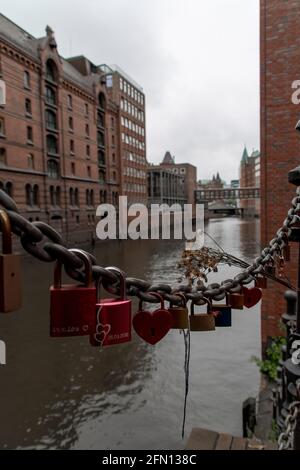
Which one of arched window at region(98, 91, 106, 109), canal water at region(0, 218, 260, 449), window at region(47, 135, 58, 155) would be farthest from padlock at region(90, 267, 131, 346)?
arched window at region(98, 91, 106, 109)

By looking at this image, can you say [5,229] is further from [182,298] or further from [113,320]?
[182,298]

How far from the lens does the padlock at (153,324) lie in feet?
5.33

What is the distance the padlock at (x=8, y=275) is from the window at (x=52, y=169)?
3511 centimetres

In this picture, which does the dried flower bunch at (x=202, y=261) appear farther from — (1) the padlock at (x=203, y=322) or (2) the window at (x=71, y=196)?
(2) the window at (x=71, y=196)

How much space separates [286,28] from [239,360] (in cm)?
A: 956

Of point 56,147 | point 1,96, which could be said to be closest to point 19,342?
point 1,96

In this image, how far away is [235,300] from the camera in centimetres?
193

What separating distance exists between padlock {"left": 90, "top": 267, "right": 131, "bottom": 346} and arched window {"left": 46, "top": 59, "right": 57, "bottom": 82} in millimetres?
38306

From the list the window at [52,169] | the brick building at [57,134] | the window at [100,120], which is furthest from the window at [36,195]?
the window at [100,120]

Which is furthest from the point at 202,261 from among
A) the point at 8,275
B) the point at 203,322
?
the point at 8,275

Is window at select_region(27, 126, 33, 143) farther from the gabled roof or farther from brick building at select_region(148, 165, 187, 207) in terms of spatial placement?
the gabled roof

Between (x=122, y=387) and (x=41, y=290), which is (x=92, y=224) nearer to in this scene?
(x=41, y=290)

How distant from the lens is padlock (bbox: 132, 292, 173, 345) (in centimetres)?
163

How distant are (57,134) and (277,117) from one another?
104 ft
